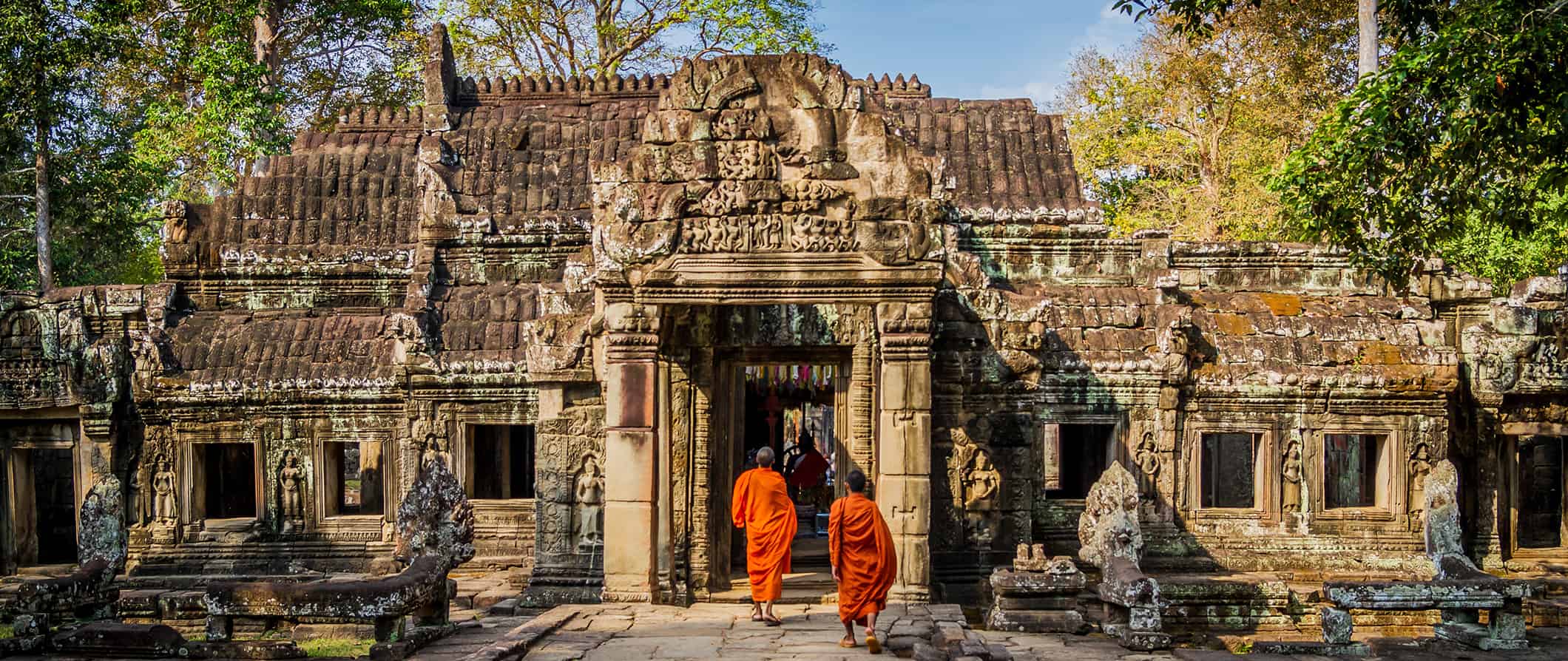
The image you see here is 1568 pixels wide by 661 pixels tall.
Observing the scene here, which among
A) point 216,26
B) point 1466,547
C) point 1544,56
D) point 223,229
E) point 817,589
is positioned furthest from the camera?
point 216,26

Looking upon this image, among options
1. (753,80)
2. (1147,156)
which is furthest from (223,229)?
(1147,156)

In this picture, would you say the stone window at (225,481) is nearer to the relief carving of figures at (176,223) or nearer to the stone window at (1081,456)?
the relief carving of figures at (176,223)

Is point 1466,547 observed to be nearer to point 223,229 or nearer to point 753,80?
point 753,80

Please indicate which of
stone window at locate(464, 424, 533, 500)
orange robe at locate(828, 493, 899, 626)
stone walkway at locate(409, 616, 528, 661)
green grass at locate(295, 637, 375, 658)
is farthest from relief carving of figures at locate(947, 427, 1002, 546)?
stone window at locate(464, 424, 533, 500)

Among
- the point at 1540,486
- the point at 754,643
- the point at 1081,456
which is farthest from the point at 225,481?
the point at 1540,486

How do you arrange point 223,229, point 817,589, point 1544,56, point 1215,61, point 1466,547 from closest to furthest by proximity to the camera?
point 1544,56 → point 817,589 → point 1466,547 → point 223,229 → point 1215,61

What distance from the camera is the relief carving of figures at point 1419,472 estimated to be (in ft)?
50.6

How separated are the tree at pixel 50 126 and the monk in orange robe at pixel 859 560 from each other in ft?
44.5

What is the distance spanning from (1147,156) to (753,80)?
53.8ft

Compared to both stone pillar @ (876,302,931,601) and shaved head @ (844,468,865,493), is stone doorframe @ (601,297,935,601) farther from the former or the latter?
shaved head @ (844,468,865,493)

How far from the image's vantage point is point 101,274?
24.0 meters

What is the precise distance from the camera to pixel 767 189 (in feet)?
37.2

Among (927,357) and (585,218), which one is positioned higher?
(585,218)

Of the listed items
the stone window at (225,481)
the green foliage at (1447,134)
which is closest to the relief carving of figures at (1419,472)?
the green foliage at (1447,134)
